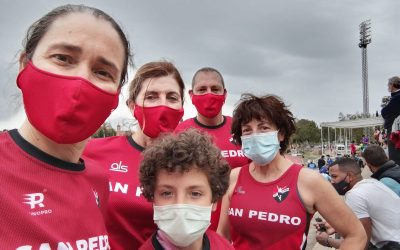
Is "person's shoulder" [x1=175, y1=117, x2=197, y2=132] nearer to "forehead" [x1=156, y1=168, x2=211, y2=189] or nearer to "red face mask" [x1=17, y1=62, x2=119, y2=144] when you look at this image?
"forehead" [x1=156, y1=168, x2=211, y2=189]

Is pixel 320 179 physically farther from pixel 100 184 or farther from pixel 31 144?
pixel 31 144

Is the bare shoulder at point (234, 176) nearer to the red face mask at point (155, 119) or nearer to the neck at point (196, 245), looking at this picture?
the red face mask at point (155, 119)

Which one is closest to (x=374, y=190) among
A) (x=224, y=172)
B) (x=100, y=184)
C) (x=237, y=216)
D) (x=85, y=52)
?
(x=237, y=216)

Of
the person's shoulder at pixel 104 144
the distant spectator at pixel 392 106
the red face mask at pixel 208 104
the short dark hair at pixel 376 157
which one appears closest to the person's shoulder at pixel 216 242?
the person's shoulder at pixel 104 144

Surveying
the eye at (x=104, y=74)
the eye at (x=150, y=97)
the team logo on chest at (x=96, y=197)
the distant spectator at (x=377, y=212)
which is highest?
the eye at (x=104, y=74)

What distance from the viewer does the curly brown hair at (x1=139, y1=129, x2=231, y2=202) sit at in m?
2.07

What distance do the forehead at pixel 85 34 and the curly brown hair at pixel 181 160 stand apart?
71 cm

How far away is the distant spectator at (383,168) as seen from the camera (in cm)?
524

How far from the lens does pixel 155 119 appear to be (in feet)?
8.23

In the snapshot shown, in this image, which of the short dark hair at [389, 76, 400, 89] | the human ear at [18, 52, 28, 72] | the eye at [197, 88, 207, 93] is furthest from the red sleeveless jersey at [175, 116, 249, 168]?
the short dark hair at [389, 76, 400, 89]

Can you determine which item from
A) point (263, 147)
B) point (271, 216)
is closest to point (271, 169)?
point (263, 147)

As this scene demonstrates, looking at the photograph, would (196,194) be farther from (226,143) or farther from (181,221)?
(226,143)

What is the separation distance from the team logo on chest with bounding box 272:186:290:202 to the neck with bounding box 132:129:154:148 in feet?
3.21

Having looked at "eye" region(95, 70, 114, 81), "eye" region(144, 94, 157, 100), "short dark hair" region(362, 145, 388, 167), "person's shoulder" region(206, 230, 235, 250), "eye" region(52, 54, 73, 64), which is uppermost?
"eye" region(52, 54, 73, 64)
